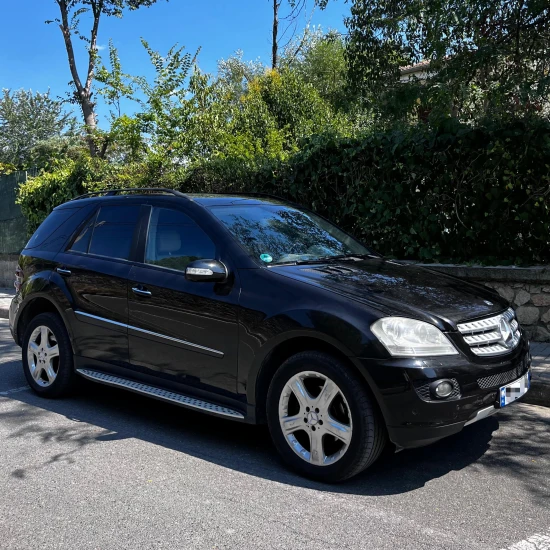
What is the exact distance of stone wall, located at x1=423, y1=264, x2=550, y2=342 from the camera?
744cm

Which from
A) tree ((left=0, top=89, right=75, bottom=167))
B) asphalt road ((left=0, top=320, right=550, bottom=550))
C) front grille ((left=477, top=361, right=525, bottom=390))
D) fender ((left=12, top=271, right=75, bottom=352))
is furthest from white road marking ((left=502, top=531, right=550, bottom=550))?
tree ((left=0, top=89, right=75, bottom=167))

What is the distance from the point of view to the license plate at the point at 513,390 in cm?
409

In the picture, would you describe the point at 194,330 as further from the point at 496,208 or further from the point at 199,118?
the point at 199,118

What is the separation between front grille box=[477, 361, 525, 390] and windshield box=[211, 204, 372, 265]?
5.15ft

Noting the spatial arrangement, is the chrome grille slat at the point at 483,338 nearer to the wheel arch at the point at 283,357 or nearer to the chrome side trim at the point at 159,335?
the wheel arch at the point at 283,357

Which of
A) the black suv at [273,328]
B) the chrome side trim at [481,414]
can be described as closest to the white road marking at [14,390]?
the black suv at [273,328]

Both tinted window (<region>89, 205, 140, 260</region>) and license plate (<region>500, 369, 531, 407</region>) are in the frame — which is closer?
license plate (<region>500, 369, 531, 407</region>)

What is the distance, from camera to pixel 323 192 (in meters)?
9.41

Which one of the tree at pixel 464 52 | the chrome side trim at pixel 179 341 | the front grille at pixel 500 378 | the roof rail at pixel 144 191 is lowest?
the front grille at pixel 500 378

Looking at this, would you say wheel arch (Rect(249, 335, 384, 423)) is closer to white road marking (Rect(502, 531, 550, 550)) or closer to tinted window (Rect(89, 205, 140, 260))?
white road marking (Rect(502, 531, 550, 550))

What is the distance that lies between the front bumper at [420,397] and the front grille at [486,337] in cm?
16

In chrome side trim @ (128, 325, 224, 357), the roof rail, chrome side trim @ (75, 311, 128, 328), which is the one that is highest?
the roof rail

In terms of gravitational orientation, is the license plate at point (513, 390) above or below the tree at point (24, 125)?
below

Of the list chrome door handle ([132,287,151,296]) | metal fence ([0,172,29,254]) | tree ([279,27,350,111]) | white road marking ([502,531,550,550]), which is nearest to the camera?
white road marking ([502,531,550,550])
